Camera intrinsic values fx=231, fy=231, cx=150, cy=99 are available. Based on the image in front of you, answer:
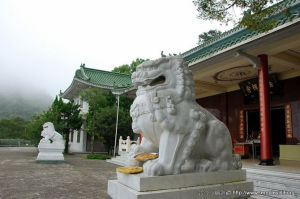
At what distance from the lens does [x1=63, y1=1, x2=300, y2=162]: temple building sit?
17.0 ft

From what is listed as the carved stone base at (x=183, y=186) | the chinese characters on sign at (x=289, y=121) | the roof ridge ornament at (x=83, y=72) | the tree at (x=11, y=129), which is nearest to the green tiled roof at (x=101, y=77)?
the roof ridge ornament at (x=83, y=72)

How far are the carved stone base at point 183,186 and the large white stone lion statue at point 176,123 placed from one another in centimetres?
8

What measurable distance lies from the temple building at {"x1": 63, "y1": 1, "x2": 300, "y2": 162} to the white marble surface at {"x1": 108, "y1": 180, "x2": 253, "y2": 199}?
2717 mm

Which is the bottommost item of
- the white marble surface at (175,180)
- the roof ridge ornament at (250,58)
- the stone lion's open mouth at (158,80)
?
the white marble surface at (175,180)

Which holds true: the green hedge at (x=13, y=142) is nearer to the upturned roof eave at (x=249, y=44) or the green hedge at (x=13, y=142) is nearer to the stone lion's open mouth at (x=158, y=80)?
the upturned roof eave at (x=249, y=44)

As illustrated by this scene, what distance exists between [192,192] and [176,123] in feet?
2.04

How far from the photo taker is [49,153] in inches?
347

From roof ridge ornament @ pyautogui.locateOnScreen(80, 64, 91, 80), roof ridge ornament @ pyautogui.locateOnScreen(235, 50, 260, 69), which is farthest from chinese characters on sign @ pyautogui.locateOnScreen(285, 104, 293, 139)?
roof ridge ornament @ pyautogui.locateOnScreen(80, 64, 91, 80)

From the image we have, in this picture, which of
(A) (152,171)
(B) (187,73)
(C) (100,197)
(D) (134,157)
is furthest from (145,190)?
(C) (100,197)

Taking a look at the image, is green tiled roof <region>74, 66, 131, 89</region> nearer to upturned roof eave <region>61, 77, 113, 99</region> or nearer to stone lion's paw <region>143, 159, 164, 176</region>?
upturned roof eave <region>61, 77, 113, 99</region>

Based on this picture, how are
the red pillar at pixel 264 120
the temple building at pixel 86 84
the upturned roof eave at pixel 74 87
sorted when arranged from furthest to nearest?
the temple building at pixel 86 84
the upturned roof eave at pixel 74 87
the red pillar at pixel 264 120

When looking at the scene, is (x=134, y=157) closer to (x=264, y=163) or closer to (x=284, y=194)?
(x=284, y=194)

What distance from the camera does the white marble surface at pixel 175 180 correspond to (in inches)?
74.5

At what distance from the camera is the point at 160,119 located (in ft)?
7.06
